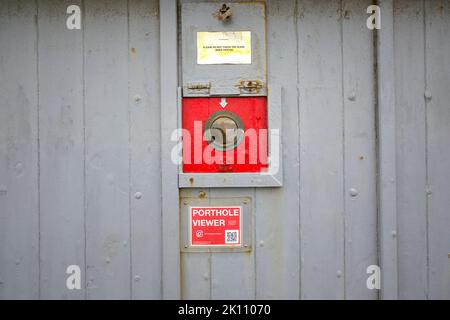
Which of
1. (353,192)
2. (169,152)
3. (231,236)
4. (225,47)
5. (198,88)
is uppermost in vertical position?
(225,47)

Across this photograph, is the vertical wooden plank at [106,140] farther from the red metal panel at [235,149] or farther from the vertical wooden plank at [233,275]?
the vertical wooden plank at [233,275]

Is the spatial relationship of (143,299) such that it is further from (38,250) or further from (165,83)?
(165,83)

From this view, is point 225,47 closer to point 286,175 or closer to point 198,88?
point 198,88

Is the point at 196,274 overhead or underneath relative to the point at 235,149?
underneath

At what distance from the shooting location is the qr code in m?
1.85

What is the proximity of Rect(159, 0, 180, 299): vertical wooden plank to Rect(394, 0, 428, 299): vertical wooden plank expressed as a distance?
3.37ft

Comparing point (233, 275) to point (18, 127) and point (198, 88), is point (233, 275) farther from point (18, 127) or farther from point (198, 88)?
point (18, 127)

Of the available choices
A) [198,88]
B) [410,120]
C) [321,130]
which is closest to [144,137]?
[198,88]

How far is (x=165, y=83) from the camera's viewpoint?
1788 mm

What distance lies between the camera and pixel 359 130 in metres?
1.85

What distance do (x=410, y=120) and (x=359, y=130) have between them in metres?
0.24

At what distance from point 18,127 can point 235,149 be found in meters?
1.00

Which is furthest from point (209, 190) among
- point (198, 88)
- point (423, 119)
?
point (423, 119)

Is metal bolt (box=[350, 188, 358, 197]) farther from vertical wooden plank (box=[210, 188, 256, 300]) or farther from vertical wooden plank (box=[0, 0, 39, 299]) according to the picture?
vertical wooden plank (box=[0, 0, 39, 299])
